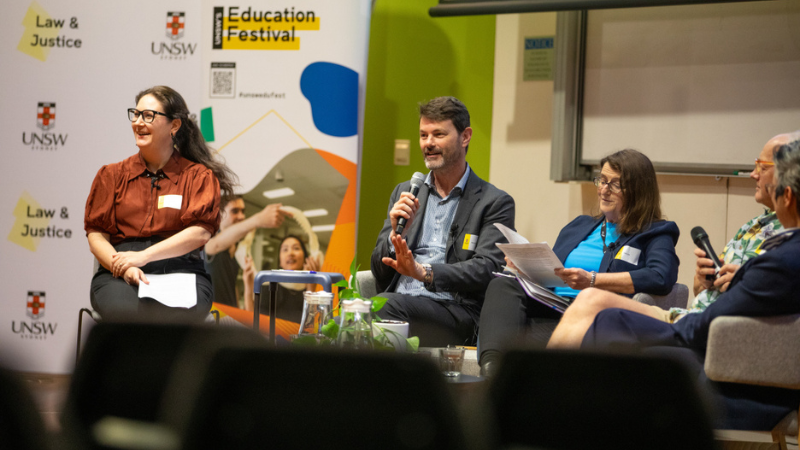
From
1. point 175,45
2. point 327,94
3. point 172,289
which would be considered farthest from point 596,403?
point 175,45

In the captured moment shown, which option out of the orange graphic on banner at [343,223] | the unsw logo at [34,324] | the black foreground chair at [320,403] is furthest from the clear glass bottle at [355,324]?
the unsw logo at [34,324]

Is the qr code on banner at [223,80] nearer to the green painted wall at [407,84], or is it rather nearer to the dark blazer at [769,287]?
the green painted wall at [407,84]

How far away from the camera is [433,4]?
4492 millimetres

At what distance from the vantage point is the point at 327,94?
3.86m

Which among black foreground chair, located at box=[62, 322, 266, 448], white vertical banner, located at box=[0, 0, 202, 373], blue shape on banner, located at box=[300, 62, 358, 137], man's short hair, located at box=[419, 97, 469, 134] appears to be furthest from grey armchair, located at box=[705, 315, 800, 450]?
white vertical banner, located at box=[0, 0, 202, 373]

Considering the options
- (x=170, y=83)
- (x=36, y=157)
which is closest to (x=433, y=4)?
(x=170, y=83)

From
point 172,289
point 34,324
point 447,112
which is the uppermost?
point 447,112

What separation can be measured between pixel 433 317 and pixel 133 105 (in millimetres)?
2142

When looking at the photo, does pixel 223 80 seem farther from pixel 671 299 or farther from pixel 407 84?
pixel 671 299

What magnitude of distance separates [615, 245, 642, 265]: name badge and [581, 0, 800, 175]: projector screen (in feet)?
3.99

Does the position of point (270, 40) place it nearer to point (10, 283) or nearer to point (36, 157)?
point (36, 157)

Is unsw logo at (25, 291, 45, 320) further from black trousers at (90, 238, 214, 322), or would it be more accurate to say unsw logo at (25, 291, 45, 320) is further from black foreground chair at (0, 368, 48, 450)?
black foreground chair at (0, 368, 48, 450)

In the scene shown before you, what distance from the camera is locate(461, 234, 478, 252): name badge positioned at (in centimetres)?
305

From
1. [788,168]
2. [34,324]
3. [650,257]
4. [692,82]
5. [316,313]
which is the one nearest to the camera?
[788,168]
